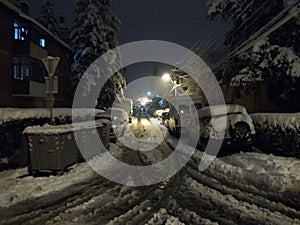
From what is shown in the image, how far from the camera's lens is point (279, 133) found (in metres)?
12.1

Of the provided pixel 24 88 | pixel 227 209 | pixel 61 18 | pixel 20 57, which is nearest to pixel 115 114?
pixel 24 88

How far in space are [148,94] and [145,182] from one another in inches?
3512

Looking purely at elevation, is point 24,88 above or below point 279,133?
above

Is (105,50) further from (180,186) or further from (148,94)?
(148,94)

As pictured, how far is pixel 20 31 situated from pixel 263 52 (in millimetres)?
19422

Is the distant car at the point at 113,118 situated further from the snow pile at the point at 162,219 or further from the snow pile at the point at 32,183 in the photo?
the snow pile at the point at 162,219

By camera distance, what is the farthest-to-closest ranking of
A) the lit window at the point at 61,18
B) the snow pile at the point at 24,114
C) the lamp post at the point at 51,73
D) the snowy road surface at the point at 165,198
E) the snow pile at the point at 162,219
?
the lit window at the point at 61,18 → the snow pile at the point at 24,114 → the lamp post at the point at 51,73 → the snowy road surface at the point at 165,198 → the snow pile at the point at 162,219

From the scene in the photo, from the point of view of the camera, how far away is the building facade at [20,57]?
22734 mm

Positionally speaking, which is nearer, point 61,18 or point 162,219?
point 162,219

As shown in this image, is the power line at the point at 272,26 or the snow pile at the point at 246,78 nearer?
the power line at the point at 272,26

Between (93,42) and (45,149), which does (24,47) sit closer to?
(93,42)

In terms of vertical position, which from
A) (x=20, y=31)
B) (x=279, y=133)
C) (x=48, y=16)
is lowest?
(x=279, y=133)

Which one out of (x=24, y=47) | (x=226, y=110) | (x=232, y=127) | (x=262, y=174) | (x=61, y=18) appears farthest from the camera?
(x=61, y=18)

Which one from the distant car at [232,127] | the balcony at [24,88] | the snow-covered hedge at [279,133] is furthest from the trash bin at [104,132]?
the balcony at [24,88]
